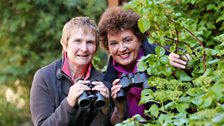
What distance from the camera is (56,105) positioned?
132 inches

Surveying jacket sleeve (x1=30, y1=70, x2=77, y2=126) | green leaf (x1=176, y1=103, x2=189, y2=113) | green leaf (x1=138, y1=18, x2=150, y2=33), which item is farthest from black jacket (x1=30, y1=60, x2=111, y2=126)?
green leaf (x1=176, y1=103, x2=189, y2=113)

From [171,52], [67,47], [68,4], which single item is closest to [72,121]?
[67,47]

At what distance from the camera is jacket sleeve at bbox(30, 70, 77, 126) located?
3.17m

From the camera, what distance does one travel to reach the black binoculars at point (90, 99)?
10.0 ft

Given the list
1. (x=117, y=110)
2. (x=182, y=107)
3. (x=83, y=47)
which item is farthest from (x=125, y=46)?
(x=182, y=107)

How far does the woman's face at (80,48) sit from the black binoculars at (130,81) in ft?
0.81

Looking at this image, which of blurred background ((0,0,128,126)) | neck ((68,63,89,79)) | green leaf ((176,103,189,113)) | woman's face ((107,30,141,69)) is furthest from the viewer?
blurred background ((0,0,128,126))

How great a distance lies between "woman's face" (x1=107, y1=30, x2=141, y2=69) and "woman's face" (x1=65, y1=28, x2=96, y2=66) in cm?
17

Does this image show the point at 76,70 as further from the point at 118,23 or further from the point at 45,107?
the point at 118,23

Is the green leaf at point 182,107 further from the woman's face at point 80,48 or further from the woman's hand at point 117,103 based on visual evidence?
the woman's face at point 80,48

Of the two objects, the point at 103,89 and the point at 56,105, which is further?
the point at 56,105

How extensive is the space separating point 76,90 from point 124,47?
21.1 inches

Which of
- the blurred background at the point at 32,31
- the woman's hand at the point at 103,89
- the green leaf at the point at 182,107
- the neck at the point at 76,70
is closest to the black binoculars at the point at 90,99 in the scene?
the woman's hand at the point at 103,89

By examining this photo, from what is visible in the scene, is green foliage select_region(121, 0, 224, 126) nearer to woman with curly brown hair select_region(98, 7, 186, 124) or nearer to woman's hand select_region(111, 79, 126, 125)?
woman with curly brown hair select_region(98, 7, 186, 124)
